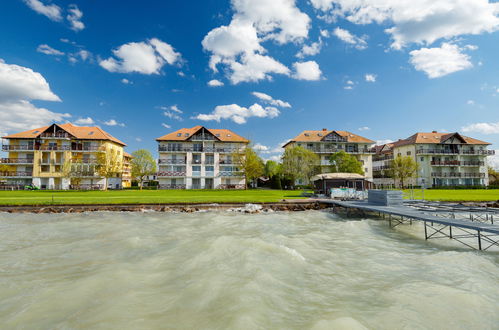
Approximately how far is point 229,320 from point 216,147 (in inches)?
1960

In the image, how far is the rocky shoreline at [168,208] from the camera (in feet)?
65.8

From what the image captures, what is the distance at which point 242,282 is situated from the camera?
21.1 feet

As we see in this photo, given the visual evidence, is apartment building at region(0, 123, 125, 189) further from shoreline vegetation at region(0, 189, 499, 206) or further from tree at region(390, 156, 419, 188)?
tree at region(390, 156, 419, 188)

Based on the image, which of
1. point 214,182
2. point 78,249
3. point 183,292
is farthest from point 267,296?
point 214,182

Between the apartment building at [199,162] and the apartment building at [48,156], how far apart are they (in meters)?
11.7

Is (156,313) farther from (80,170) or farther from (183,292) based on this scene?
(80,170)

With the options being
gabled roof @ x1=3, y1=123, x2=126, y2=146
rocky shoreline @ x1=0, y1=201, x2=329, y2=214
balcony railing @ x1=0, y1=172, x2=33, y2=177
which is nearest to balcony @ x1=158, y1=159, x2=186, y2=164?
gabled roof @ x1=3, y1=123, x2=126, y2=146

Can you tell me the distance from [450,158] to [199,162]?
58168 mm

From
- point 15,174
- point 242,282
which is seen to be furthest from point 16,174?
point 242,282

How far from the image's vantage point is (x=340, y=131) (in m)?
58.4

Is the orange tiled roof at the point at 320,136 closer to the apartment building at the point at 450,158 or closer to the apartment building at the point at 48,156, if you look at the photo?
the apartment building at the point at 450,158

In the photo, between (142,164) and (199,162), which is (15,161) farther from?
(199,162)

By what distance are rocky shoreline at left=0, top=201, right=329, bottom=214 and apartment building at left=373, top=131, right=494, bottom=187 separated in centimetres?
4324

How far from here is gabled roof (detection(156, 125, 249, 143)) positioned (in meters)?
52.7
